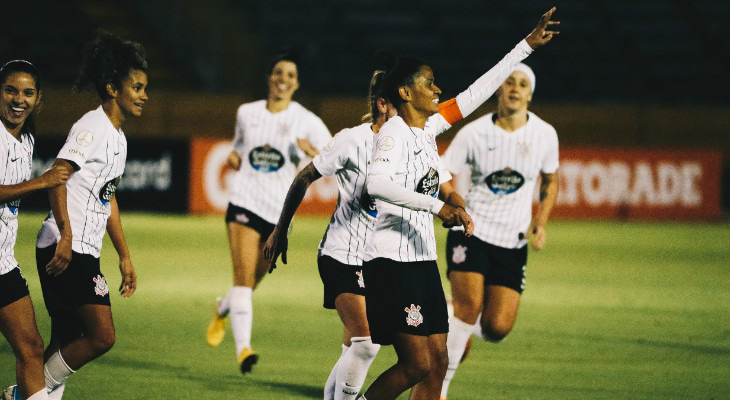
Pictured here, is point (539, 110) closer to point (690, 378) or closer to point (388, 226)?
point (690, 378)

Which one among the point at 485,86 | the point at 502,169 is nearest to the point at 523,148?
the point at 502,169

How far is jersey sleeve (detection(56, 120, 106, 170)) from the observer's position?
5.23 m

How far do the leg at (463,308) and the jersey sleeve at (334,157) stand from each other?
1.66m

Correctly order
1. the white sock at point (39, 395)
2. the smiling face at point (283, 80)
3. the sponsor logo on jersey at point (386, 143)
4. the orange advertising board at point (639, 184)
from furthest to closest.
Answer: the orange advertising board at point (639, 184) < the smiling face at point (283, 80) < the white sock at point (39, 395) < the sponsor logo on jersey at point (386, 143)

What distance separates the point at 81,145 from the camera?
207 inches

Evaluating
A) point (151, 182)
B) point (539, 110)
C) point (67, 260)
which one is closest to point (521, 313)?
point (67, 260)

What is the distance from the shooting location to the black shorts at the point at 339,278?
18.6 feet

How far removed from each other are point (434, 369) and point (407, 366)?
152mm

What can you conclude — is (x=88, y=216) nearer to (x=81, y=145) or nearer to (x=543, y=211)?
(x=81, y=145)

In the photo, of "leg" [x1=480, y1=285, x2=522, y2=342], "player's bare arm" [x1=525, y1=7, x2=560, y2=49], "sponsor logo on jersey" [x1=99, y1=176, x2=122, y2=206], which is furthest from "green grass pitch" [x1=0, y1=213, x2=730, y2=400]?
"player's bare arm" [x1=525, y1=7, x2=560, y2=49]

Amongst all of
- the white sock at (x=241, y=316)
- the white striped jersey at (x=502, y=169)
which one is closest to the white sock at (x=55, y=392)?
the white sock at (x=241, y=316)

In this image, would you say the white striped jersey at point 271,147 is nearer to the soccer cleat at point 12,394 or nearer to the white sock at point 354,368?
the white sock at point 354,368

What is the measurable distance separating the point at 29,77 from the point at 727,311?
24.8ft

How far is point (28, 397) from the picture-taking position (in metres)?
5.05
